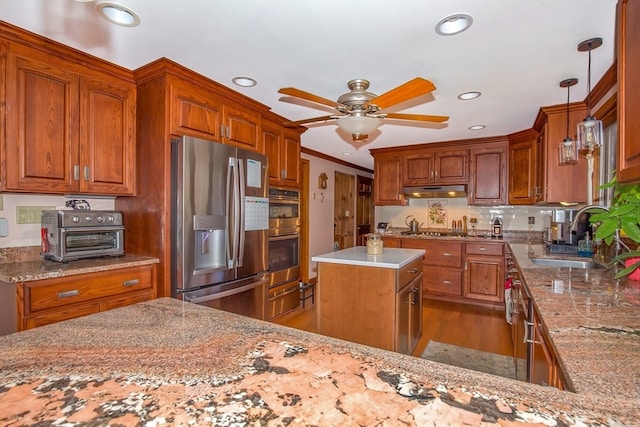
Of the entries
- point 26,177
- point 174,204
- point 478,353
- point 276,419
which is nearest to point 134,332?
point 276,419

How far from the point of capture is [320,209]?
5543mm

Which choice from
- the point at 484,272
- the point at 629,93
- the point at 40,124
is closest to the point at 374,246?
the point at 629,93

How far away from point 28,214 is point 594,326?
10.2 ft

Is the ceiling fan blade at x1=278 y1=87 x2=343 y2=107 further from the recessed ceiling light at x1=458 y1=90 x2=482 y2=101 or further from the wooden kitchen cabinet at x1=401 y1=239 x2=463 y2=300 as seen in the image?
the wooden kitchen cabinet at x1=401 y1=239 x2=463 y2=300

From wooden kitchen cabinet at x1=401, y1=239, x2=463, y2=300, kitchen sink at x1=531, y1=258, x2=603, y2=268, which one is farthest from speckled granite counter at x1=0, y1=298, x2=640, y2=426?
wooden kitchen cabinet at x1=401, y1=239, x2=463, y2=300

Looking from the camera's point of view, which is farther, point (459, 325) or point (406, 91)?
point (459, 325)

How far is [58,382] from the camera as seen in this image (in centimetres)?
59

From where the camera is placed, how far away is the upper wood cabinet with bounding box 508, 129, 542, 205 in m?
3.88

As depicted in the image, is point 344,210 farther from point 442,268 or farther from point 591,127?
point 591,127

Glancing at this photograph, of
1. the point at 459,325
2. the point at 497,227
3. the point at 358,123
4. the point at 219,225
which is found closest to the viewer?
the point at 358,123

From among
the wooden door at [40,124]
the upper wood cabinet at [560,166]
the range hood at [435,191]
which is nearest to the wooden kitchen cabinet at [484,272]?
the range hood at [435,191]

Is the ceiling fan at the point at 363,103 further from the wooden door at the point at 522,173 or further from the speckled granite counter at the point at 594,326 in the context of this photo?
the wooden door at the point at 522,173

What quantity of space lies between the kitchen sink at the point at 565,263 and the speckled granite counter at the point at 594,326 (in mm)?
358

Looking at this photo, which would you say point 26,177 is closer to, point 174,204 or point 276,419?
point 174,204
